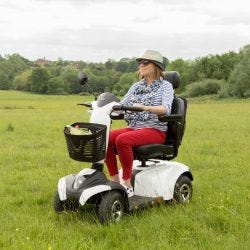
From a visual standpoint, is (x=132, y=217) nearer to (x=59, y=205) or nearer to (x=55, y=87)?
(x=59, y=205)

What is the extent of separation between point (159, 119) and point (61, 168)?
351cm

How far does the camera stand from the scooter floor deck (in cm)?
555

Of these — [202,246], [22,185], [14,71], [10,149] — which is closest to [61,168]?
[22,185]

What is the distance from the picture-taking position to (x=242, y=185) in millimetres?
7277

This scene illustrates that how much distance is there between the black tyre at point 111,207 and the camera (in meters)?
5.12

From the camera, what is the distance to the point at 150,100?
6.12 meters

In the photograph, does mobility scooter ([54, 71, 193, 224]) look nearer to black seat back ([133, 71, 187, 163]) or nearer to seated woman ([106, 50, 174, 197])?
black seat back ([133, 71, 187, 163])

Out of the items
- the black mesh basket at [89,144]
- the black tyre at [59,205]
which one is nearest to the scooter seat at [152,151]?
the black mesh basket at [89,144]

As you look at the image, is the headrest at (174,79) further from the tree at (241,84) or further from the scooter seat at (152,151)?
the tree at (241,84)

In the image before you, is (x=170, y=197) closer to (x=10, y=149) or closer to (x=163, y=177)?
(x=163, y=177)

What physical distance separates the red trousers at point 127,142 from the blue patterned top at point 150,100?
0.12 metres

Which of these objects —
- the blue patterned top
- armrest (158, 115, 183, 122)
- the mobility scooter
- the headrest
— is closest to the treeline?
the headrest

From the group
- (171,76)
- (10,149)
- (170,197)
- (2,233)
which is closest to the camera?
(2,233)

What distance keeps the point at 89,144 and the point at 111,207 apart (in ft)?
2.39
